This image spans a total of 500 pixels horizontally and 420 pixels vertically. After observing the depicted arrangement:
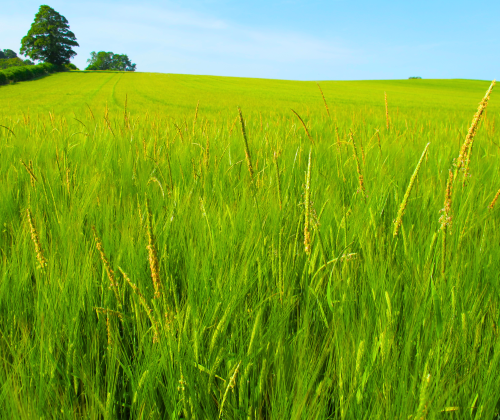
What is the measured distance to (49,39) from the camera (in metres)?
56.3

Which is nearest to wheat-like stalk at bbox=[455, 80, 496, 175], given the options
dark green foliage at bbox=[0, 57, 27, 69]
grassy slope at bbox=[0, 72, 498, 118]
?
grassy slope at bbox=[0, 72, 498, 118]

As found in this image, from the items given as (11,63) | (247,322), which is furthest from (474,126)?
(11,63)

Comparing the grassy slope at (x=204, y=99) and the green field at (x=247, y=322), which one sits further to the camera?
the grassy slope at (x=204, y=99)

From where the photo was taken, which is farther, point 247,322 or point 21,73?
point 21,73

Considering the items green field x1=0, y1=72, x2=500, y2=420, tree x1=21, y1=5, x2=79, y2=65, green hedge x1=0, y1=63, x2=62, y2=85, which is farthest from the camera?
tree x1=21, y1=5, x2=79, y2=65

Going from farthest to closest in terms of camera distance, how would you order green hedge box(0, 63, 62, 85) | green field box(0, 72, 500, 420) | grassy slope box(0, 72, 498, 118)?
green hedge box(0, 63, 62, 85) < grassy slope box(0, 72, 498, 118) < green field box(0, 72, 500, 420)

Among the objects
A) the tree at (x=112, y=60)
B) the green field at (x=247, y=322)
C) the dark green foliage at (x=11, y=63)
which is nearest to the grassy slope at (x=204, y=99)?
the green field at (x=247, y=322)

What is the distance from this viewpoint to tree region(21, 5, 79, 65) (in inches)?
2207

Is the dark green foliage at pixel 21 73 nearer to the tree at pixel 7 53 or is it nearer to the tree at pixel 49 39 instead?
the tree at pixel 49 39

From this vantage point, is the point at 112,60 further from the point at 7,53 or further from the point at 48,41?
the point at 48,41

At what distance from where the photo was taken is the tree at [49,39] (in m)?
56.1

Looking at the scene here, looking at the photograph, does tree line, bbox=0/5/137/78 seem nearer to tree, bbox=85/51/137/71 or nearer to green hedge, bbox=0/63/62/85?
green hedge, bbox=0/63/62/85

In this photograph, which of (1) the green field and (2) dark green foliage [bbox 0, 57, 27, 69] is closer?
(1) the green field

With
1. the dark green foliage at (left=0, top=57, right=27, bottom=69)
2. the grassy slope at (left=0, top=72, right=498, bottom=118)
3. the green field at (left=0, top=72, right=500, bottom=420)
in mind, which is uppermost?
the dark green foliage at (left=0, top=57, right=27, bottom=69)
